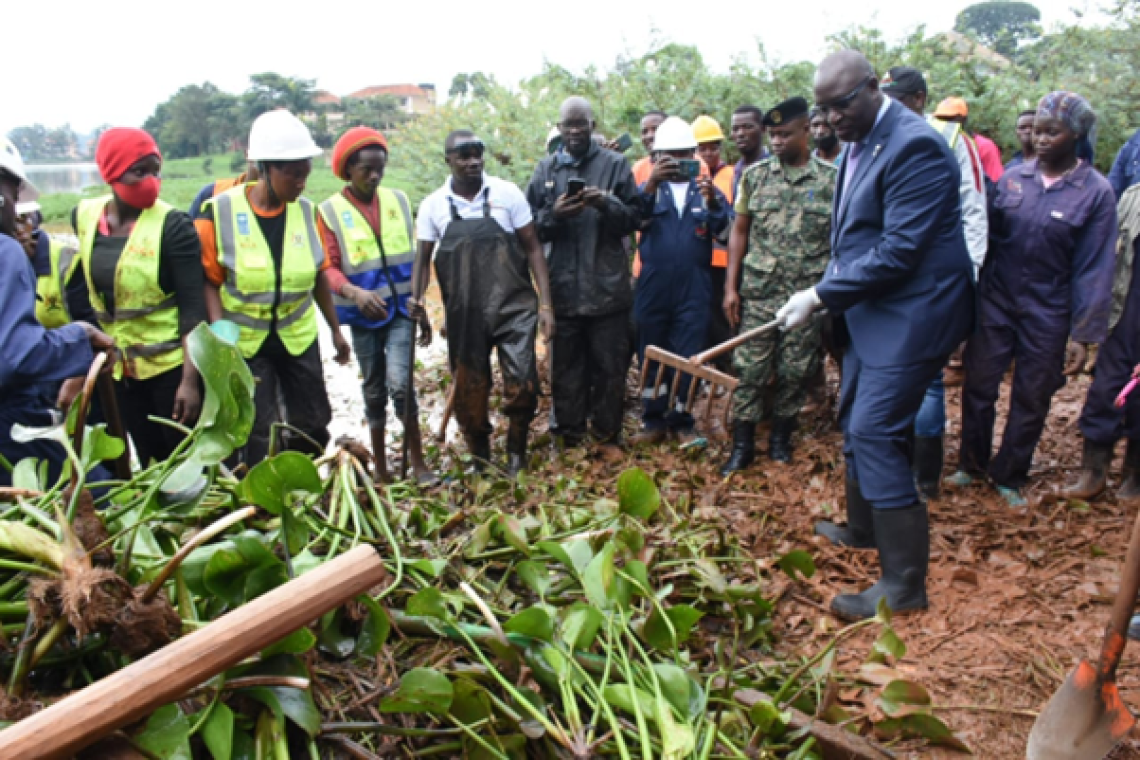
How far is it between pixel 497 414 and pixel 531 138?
5.09 m

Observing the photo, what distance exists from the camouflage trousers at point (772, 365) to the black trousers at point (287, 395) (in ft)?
7.82

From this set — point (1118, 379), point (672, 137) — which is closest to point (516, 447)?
point (672, 137)

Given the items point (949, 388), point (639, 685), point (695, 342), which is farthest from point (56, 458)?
point (949, 388)

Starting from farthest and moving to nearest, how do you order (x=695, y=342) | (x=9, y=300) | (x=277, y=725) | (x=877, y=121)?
(x=695, y=342) < (x=877, y=121) < (x=9, y=300) < (x=277, y=725)

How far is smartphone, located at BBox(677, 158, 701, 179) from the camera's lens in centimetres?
512

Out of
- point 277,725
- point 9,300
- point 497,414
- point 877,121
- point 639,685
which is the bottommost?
point 497,414

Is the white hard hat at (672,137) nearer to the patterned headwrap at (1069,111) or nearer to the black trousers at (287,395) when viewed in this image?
the patterned headwrap at (1069,111)

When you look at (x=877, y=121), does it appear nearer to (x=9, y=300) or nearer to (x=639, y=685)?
(x=639, y=685)

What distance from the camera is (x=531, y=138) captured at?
10.2 metres

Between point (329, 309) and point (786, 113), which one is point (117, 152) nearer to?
point (329, 309)

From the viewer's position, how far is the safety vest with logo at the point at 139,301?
3705mm

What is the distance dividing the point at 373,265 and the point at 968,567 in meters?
3.43

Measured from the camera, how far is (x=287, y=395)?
4.40 m

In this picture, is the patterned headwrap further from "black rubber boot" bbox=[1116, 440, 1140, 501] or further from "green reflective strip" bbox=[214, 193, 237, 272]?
"green reflective strip" bbox=[214, 193, 237, 272]
